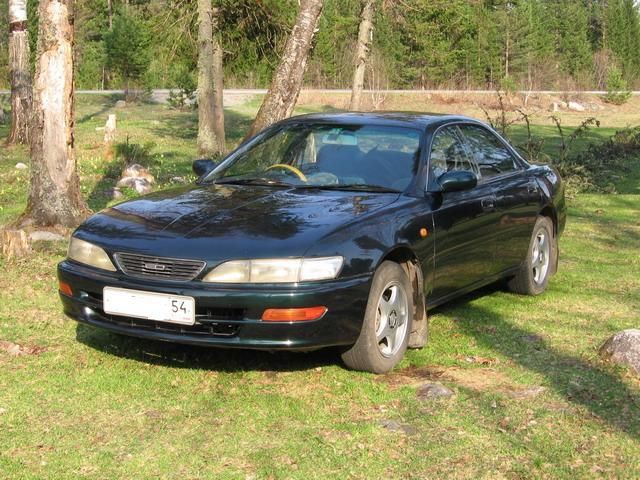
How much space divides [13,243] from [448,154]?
4.12 m

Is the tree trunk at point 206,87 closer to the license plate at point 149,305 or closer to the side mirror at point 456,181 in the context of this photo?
the side mirror at point 456,181

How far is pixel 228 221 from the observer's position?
16.8ft

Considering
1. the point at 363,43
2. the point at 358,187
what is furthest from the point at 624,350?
the point at 363,43

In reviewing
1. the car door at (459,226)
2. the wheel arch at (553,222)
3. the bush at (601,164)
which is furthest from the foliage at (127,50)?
the car door at (459,226)

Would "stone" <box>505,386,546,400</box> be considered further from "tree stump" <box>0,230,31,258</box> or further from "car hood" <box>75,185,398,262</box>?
"tree stump" <box>0,230,31,258</box>

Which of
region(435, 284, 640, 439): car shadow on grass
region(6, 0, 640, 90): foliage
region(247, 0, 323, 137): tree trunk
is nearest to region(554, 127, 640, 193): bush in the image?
region(247, 0, 323, 137): tree trunk

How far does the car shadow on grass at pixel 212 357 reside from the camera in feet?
17.7

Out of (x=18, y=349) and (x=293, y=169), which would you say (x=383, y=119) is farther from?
(x=18, y=349)

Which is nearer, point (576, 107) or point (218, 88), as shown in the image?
point (218, 88)

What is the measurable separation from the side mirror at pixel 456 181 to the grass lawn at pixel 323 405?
3.37 feet

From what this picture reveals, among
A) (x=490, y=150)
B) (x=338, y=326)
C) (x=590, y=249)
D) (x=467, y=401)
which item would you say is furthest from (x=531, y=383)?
(x=590, y=249)

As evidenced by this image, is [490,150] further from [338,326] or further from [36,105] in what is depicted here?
[36,105]

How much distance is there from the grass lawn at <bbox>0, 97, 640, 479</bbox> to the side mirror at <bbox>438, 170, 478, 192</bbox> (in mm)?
1028

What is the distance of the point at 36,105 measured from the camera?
914 centimetres
